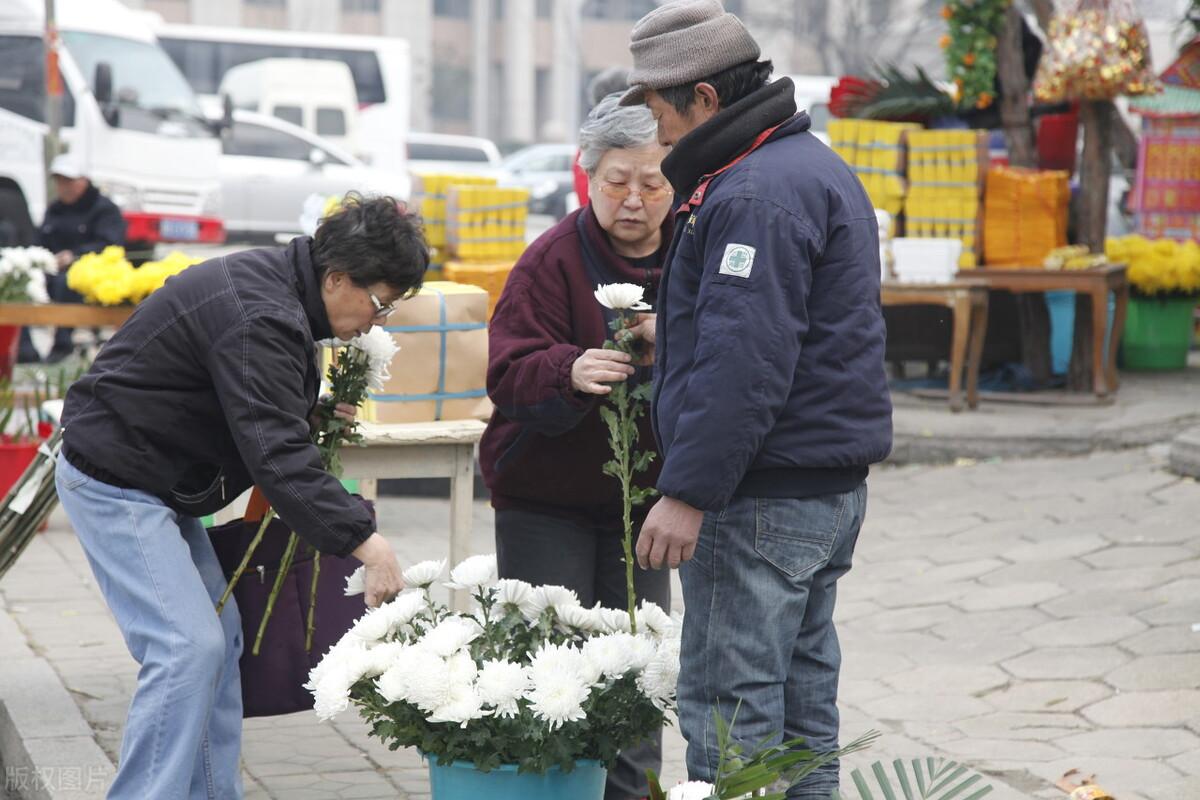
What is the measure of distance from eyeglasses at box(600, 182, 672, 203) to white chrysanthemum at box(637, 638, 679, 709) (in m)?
1.00

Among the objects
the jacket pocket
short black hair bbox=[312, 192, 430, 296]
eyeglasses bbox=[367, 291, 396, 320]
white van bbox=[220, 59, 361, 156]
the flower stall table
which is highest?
white van bbox=[220, 59, 361, 156]

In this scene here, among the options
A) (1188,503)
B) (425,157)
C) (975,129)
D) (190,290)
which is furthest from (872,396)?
(425,157)

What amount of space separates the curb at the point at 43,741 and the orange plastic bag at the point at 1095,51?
597 centimetres

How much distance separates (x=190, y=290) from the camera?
3031mm

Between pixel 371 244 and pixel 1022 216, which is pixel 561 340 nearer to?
pixel 371 244

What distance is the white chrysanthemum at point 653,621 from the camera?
3117 mm

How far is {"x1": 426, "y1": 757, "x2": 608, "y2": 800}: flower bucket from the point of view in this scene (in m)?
2.84

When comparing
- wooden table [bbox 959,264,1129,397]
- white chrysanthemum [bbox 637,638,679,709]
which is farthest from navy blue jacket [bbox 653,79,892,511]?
wooden table [bbox 959,264,1129,397]

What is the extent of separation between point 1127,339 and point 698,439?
25.6 ft

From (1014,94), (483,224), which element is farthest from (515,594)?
(1014,94)

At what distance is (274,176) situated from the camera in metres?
21.7

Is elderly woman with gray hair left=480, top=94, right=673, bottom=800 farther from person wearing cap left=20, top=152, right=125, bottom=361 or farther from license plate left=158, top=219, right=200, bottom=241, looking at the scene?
license plate left=158, top=219, right=200, bottom=241

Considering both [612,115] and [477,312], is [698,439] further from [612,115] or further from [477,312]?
[477,312]

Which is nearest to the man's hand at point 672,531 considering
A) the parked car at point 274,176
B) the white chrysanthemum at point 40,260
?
the white chrysanthemum at point 40,260
